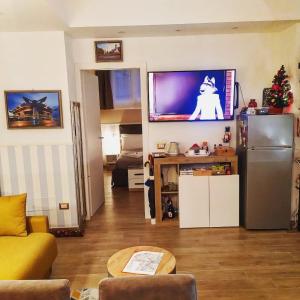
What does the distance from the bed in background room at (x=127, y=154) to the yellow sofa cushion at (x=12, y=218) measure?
3436 mm

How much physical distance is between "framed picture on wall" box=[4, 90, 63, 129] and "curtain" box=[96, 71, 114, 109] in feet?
12.2

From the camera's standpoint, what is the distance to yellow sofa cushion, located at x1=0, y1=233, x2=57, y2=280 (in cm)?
235

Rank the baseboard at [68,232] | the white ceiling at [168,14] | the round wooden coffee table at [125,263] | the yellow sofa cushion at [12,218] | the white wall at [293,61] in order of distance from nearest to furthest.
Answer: the round wooden coffee table at [125,263] → the yellow sofa cushion at [12,218] → the white ceiling at [168,14] → the white wall at [293,61] → the baseboard at [68,232]

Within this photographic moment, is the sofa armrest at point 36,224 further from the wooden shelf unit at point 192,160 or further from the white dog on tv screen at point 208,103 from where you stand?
the white dog on tv screen at point 208,103

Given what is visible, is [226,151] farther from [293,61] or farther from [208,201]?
[293,61]

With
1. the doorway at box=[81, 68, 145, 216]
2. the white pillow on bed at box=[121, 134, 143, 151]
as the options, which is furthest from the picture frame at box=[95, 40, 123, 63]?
the white pillow on bed at box=[121, 134, 143, 151]

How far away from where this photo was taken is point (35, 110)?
3.88m

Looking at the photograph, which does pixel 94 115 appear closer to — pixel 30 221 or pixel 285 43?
pixel 30 221

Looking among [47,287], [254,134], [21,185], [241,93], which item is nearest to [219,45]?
[241,93]

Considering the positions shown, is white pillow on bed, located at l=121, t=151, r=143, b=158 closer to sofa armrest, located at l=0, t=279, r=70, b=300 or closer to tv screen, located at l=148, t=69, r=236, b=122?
tv screen, located at l=148, t=69, r=236, b=122

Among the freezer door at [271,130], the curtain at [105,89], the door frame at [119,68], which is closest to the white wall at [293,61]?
the freezer door at [271,130]

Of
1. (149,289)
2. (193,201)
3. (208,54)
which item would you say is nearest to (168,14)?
(208,54)

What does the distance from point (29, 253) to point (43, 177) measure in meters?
1.53

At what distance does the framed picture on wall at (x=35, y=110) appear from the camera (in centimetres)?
384
